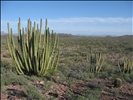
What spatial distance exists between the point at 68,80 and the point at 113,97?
2.40 m

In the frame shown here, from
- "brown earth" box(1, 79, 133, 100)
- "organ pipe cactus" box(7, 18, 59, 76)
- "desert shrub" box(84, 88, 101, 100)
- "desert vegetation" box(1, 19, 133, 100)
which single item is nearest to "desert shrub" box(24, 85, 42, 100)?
"desert vegetation" box(1, 19, 133, 100)

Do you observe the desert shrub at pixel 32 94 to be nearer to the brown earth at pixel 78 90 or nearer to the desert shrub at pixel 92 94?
the brown earth at pixel 78 90

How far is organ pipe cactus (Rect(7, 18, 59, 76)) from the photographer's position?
10.3 metres

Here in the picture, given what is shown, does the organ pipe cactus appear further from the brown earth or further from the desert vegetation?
the brown earth

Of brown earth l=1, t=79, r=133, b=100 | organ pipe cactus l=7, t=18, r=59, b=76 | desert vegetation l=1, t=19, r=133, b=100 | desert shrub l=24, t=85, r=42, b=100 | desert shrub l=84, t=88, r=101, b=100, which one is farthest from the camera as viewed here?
organ pipe cactus l=7, t=18, r=59, b=76

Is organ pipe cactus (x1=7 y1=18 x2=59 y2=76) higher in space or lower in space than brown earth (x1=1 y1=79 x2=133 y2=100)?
higher

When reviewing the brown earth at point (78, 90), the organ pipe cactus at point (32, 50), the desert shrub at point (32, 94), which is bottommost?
the brown earth at point (78, 90)

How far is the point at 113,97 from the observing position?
870 cm

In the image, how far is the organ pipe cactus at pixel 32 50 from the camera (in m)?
10.3

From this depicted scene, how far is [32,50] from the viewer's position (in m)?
10.5

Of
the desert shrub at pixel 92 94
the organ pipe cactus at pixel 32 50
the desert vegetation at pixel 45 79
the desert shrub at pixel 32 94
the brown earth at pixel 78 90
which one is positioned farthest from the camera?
the organ pipe cactus at pixel 32 50

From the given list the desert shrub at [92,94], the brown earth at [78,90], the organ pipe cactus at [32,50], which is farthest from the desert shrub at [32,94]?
the organ pipe cactus at [32,50]

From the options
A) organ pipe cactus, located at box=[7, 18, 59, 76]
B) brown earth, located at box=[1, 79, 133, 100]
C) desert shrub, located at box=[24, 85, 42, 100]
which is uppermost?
organ pipe cactus, located at box=[7, 18, 59, 76]

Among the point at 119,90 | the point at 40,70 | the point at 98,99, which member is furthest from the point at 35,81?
the point at 119,90
